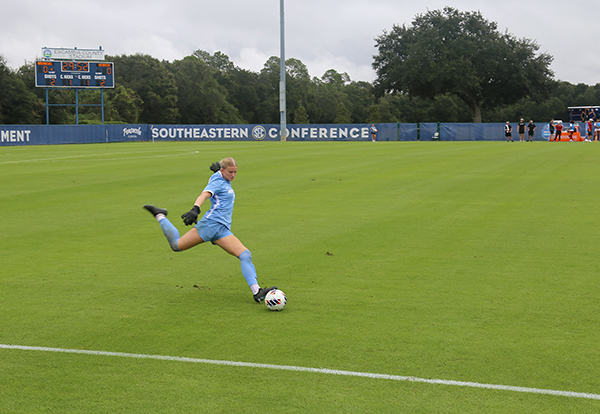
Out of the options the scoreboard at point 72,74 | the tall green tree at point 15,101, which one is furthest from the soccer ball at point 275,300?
the tall green tree at point 15,101

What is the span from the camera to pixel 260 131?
60.8 m

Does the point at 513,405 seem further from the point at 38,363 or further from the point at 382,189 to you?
the point at 382,189

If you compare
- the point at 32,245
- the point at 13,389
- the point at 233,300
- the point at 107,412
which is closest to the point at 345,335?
the point at 233,300

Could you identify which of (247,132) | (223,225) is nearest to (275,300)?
(223,225)

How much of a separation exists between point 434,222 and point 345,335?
6890 millimetres

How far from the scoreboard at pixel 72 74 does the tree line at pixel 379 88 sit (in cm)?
1537

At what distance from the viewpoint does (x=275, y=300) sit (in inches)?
262

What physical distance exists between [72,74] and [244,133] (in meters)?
16.8

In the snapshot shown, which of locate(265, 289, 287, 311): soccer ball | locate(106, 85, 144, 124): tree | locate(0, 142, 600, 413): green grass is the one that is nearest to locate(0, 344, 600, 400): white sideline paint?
locate(0, 142, 600, 413): green grass

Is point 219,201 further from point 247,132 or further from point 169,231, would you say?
point 247,132

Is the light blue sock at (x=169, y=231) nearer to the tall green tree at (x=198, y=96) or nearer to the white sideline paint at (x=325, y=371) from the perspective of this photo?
the white sideline paint at (x=325, y=371)

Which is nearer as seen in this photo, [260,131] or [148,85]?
[260,131]

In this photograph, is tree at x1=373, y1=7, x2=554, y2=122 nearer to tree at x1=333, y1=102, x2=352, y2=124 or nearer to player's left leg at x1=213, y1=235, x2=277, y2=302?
tree at x1=333, y1=102, x2=352, y2=124

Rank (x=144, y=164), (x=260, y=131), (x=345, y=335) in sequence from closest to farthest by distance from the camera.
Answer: (x=345, y=335) → (x=144, y=164) → (x=260, y=131)
